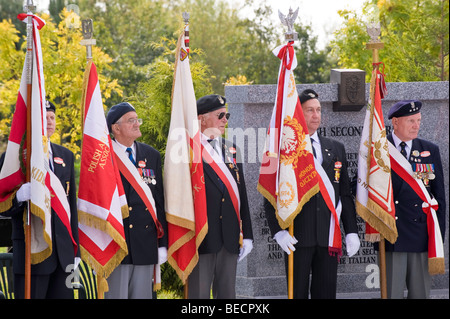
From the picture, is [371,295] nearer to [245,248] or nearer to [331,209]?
[331,209]

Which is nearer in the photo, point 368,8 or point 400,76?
point 400,76

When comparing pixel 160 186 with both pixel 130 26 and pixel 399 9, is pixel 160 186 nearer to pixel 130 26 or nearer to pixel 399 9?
pixel 399 9

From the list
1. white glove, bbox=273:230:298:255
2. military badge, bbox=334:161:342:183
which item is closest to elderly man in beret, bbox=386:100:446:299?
military badge, bbox=334:161:342:183

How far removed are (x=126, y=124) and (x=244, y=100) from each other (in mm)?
1706

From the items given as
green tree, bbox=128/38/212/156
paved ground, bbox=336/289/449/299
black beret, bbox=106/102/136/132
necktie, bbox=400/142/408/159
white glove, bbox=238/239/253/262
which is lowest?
paved ground, bbox=336/289/449/299

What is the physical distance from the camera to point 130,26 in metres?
26.8

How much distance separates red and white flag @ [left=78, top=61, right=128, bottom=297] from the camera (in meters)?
5.09

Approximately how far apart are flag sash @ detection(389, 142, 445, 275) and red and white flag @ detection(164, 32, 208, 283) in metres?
1.68

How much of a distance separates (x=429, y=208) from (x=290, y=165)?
1228mm

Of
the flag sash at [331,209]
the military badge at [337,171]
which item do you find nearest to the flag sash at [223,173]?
the flag sash at [331,209]

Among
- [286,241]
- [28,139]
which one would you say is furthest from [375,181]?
[28,139]

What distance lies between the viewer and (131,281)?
525 cm

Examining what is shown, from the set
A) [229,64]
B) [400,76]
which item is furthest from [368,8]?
[229,64]

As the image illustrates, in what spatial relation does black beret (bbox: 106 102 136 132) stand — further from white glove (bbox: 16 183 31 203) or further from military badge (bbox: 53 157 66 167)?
white glove (bbox: 16 183 31 203)
